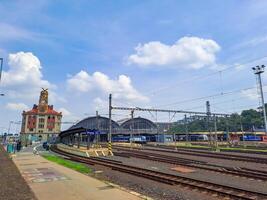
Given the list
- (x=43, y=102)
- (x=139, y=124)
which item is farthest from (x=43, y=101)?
(x=139, y=124)

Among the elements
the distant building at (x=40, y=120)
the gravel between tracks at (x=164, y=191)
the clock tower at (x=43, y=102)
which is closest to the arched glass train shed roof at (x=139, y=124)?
the distant building at (x=40, y=120)

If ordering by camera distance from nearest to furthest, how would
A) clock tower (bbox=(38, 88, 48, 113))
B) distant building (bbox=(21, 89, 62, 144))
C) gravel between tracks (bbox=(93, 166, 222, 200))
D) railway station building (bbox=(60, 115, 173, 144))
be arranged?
gravel between tracks (bbox=(93, 166, 222, 200)) → railway station building (bbox=(60, 115, 173, 144)) → clock tower (bbox=(38, 88, 48, 113)) → distant building (bbox=(21, 89, 62, 144))

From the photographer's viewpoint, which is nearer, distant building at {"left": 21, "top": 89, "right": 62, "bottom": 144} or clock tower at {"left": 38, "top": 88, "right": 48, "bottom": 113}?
clock tower at {"left": 38, "top": 88, "right": 48, "bottom": 113}

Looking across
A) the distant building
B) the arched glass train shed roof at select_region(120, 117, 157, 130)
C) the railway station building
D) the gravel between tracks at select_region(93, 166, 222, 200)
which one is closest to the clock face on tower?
the distant building

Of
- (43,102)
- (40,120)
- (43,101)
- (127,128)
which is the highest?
(43,101)

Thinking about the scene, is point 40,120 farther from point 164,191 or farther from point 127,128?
point 164,191

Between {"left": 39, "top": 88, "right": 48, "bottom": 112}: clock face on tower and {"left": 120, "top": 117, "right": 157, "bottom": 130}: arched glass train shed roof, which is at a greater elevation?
{"left": 39, "top": 88, "right": 48, "bottom": 112}: clock face on tower

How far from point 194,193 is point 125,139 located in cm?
9693

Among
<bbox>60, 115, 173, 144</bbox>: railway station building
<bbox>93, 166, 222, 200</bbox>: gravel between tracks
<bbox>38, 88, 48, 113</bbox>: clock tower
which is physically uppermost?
<bbox>38, 88, 48, 113</bbox>: clock tower

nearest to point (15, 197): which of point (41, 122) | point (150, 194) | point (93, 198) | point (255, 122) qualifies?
point (93, 198)

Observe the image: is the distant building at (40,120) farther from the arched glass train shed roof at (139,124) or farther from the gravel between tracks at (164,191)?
the gravel between tracks at (164,191)

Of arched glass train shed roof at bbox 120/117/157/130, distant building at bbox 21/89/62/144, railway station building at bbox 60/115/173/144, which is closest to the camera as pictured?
railway station building at bbox 60/115/173/144

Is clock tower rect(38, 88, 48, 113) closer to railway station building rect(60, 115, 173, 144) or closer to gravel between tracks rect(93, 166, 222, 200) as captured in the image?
railway station building rect(60, 115, 173, 144)

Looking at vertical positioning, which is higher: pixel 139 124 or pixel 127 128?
pixel 139 124
